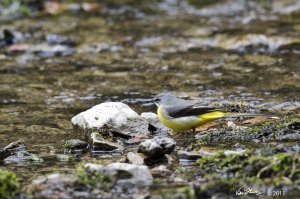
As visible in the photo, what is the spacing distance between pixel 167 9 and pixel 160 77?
5.93 m

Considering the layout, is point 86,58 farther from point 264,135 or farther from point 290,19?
point 264,135

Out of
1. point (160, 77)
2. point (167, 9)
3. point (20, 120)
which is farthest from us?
point (167, 9)

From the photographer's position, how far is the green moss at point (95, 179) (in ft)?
17.6

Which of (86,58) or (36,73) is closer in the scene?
(36,73)

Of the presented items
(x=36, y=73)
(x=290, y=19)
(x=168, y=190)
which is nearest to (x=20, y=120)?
(x=36, y=73)

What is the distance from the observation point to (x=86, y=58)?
41.6ft

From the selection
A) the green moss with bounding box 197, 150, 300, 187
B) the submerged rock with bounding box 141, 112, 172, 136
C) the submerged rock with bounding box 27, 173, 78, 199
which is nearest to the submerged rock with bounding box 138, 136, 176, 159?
the green moss with bounding box 197, 150, 300, 187

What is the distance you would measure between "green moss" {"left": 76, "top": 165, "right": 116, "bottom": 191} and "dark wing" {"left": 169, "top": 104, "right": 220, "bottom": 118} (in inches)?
82.2

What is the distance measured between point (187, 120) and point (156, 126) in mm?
749

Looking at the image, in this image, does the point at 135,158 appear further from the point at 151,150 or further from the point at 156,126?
the point at 156,126

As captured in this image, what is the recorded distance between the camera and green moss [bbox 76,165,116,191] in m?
5.37

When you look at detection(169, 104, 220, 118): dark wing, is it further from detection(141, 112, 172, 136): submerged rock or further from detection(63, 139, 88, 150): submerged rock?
detection(63, 139, 88, 150): submerged rock

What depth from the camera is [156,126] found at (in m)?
8.02
